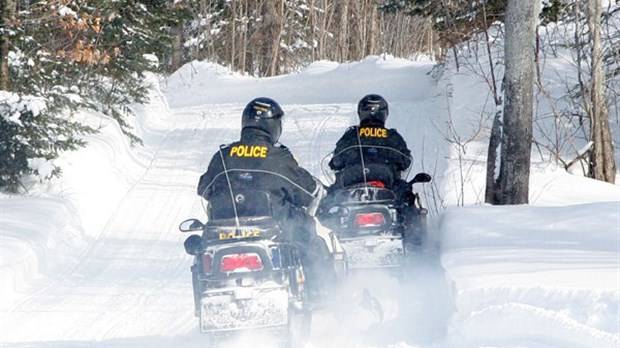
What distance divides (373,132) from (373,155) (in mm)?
217

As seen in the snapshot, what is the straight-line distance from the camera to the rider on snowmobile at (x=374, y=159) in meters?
8.80

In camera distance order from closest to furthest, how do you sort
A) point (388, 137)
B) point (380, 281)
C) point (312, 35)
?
point (380, 281) → point (388, 137) → point (312, 35)

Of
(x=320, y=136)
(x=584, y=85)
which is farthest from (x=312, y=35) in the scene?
(x=584, y=85)

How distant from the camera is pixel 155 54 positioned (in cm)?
1911

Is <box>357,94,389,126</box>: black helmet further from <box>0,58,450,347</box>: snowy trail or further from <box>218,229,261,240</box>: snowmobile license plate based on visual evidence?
<box>218,229,261,240</box>: snowmobile license plate

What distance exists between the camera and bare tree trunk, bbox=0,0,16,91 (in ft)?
44.4

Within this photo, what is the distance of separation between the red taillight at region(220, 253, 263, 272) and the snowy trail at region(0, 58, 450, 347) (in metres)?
0.61

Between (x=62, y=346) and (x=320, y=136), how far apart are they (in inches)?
488

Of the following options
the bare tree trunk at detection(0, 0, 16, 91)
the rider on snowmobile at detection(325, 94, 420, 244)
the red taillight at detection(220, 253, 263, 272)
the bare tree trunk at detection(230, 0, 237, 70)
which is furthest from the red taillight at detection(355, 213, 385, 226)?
the bare tree trunk at detection(230, 0, 237, 70)

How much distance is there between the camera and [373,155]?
900cm

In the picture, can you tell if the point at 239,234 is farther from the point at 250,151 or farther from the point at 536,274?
the point at 536,274

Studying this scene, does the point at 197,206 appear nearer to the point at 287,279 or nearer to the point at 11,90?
the point at 11,90

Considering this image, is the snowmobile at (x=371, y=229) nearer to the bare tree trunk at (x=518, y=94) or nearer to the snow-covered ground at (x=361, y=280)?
the snow-covered ground at (x=361, y=280)

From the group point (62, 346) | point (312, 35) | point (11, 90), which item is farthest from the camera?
point (312, 35)
